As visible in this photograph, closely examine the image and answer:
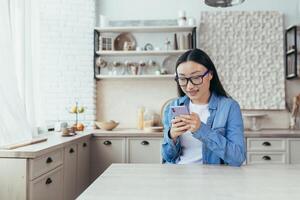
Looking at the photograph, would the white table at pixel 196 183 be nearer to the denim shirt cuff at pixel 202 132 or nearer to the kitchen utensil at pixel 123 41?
the denim shirt cuff at pixel 202 132

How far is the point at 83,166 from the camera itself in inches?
135

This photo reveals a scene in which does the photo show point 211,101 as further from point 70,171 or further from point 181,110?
point 70,171

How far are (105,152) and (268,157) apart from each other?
1765 mm

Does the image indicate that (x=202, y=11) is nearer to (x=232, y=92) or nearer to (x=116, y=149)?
(x=232, y=92)

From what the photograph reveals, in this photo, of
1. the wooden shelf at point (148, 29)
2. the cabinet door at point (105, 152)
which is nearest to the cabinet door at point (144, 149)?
the cabinet door at point (105, 152)

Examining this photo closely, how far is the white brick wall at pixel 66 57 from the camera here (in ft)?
13.2

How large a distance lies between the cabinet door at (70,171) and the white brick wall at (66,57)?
102 cm

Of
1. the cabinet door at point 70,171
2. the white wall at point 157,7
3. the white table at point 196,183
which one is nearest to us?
the white table at point 196,183

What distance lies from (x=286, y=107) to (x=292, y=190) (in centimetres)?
320

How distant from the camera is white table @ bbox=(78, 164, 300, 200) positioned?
1094 mm

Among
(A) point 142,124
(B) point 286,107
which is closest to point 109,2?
(A) point 142,124

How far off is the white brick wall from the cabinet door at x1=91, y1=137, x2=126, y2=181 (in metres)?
0.59

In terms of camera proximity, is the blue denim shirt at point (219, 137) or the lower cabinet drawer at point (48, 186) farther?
the lower cabinet drawer at point (48, 186)

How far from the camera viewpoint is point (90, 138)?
3.61 meters
